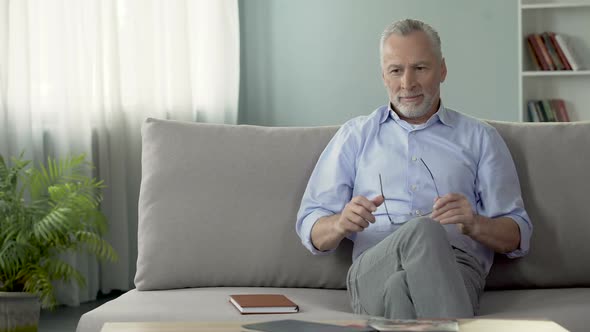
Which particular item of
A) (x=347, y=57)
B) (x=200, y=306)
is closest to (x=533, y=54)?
(x=347, y=57)

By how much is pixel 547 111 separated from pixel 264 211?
2796mm

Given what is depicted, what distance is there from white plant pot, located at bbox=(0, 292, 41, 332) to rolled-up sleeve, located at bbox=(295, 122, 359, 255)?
136cm

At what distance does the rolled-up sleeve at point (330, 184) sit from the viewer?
2363 millimetres

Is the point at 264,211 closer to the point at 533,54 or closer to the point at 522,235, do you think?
the point at 522,235

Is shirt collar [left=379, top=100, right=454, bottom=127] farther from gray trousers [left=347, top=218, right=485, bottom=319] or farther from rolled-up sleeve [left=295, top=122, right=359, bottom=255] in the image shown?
gray trousers [left=347, top=218, right=485, bottom=319]

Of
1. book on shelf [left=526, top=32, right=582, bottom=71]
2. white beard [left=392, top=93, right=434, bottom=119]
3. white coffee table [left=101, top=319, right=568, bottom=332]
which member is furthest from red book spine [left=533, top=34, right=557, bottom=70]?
white coffee table [left=101, top=319, right=568, bottom=332]

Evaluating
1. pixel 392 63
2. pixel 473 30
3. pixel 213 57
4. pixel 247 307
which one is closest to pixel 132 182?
pixel 213 57

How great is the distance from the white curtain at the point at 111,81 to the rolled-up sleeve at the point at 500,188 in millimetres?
2585

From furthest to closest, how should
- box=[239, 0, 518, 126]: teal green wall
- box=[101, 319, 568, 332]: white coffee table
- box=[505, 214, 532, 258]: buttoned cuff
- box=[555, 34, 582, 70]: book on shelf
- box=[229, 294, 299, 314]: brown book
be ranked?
box=[239, 0, 518, 126]: teal green wall < box=[555, 34, 582, 70]: book on shelf < box=[505, 214, 532, 258]: buttoned cuff < box=[229, 294, 299, 314]: brown book < box=[101, 319, 568, 332]: white coffee table

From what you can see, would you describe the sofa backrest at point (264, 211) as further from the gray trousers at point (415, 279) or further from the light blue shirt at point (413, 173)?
the gray trousers at point (415, 279)

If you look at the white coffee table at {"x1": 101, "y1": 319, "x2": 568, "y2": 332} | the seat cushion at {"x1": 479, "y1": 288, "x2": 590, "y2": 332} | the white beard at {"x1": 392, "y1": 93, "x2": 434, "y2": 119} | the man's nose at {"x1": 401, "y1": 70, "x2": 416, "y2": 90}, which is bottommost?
the seat cushion at {"x1": 479, "y1": 288, "x2": 590, "y2": 332}

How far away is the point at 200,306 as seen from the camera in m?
2.14

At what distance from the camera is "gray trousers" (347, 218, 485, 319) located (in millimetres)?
1798

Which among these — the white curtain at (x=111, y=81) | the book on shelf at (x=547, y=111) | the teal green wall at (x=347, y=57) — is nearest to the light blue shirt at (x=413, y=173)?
the white curtain at (x=111, y=81)
